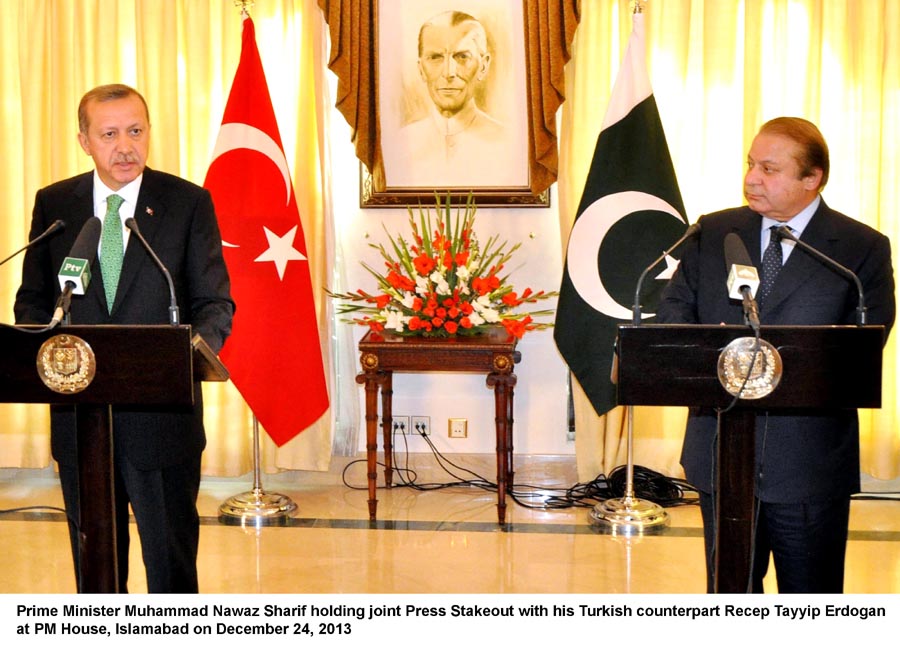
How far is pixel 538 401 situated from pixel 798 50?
222 cm

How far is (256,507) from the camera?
4844 millimetres

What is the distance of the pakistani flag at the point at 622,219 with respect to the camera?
15.5ft

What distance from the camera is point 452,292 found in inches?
191

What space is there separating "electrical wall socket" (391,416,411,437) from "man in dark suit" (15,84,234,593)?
2742 millimetres

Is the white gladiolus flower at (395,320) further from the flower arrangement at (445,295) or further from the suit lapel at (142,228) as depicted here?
the suit lapel at (142,228)

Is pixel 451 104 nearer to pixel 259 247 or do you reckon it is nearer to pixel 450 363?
pixel 259 247

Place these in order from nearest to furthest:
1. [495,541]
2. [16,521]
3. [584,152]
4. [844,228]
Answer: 1. [844,228]
2. [495,541]
3. [16,521]
4. [584,152]

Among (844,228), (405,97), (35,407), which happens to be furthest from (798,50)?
(35,407)

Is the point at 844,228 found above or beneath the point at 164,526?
above

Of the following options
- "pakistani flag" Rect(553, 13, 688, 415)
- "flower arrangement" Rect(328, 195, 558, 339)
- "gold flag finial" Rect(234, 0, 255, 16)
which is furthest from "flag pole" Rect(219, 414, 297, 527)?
"gold flag finial" Rect(234, 0, 255, 16)

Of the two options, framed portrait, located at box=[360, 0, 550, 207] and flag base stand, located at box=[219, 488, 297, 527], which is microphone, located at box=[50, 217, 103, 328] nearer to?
flag base stand, located at box=[219, 488, 297, 527]

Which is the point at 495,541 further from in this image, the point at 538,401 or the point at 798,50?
the point at 798,50
